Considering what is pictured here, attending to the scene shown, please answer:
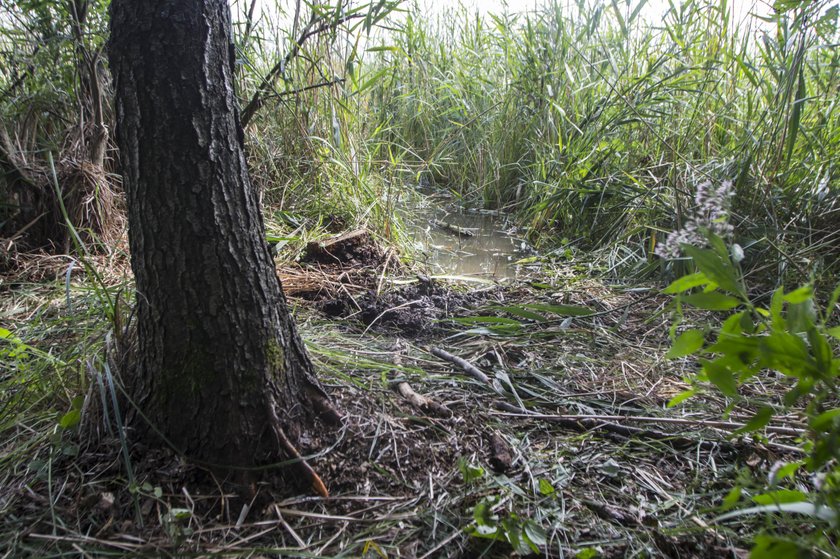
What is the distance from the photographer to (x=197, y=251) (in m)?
1.11

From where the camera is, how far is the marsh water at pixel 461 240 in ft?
10.2

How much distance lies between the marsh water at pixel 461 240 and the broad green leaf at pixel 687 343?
6.59 feet

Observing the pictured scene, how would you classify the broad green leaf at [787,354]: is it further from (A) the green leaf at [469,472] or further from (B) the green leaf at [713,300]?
(A) the green leaf at [469,472]

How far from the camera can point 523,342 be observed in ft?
6.54

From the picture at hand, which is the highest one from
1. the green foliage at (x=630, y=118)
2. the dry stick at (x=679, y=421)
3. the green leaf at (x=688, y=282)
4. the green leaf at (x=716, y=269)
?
the green foliage at (x=630, y=118)

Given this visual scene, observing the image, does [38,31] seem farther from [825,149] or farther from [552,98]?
[825,149]

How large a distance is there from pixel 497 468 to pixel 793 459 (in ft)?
2.32

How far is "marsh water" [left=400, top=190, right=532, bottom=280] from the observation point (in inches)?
123

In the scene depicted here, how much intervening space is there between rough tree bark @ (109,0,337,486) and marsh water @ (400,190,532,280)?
71.2 inches

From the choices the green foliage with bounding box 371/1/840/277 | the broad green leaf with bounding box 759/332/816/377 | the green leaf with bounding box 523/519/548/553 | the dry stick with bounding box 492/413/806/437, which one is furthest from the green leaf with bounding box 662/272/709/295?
the green foliage with bounding box 371/1/840/277

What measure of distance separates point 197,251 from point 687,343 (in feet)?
3.10

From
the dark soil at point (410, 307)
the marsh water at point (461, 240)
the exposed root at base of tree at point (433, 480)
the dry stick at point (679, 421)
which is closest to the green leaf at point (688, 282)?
the exposed root at base of tree at point (433, 480)

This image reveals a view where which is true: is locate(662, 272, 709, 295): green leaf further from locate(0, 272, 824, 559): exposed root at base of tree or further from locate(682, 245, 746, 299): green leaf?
locate(0, 272, 824, 559): exposed root at base of tree

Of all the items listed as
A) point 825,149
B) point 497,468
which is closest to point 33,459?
point 497,468
